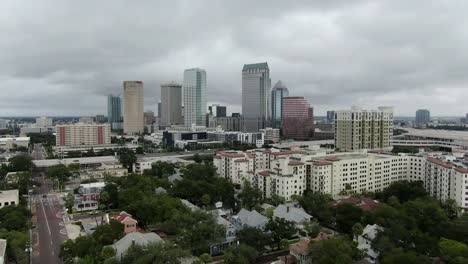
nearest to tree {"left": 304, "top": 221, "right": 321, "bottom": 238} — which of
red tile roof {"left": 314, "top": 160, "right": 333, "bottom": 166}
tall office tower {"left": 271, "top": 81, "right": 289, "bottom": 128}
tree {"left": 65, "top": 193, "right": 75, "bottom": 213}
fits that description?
red tile roof {"left": 314, "top": 160, "right": 333, "bottom": 166}

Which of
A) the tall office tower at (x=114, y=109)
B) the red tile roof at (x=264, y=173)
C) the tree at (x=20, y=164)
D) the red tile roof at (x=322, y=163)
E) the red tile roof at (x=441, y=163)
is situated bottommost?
the tree at (x=20, y=164)

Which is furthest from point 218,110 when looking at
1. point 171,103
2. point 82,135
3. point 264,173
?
point 264,173

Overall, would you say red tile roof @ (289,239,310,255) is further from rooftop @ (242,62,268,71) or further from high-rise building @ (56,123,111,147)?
rooftop @ (242,62,268,71)

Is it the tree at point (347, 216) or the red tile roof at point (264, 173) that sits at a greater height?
the red tile roof at point (264, 173)

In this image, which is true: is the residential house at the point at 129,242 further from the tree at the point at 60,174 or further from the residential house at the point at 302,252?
the tree at the point at 60,174

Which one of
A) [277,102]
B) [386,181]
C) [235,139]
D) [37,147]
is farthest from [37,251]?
[277,102]

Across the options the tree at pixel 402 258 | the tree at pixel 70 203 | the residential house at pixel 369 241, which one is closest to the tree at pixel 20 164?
the tree at pixel 70 203

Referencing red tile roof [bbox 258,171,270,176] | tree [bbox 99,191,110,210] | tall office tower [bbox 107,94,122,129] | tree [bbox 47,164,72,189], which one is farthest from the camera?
tall office tower [bbox 107,94,122,129]

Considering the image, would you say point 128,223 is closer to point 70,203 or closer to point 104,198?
point 104,198
